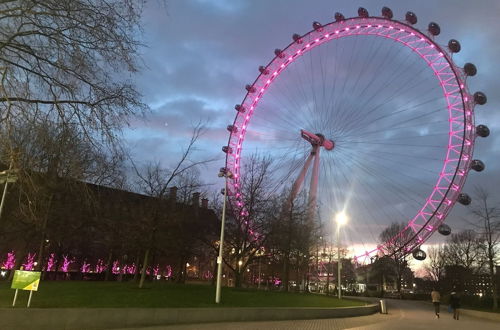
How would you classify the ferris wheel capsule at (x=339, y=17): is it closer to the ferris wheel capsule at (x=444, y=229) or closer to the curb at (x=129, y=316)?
the ferris wheel capsule at (x=444, y=229)

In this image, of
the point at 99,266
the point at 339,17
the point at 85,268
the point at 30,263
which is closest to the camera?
the point at 339,17

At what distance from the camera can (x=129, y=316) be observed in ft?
53.1

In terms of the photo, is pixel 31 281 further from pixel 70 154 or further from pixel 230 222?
pixel 230 222

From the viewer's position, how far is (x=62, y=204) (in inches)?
1512

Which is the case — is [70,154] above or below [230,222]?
below

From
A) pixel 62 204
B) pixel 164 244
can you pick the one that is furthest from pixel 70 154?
pixel 62 204

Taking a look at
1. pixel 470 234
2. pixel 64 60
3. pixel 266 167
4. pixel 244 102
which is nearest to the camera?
pixel 64 60

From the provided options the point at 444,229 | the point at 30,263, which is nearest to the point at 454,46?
the point at 444,229

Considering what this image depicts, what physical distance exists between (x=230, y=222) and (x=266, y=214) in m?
3.19

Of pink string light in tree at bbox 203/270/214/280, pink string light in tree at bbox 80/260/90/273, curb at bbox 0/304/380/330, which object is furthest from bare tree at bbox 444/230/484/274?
pink string light in tree at bbox 80/260/90/273

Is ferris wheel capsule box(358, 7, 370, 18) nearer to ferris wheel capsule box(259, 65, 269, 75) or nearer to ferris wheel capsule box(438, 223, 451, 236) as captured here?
ferris wheel capsule box(259, 65, 269, 75)

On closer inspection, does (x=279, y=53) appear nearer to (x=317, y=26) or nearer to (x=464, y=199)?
(x=317, y=26)

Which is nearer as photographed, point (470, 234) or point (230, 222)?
point (230, 222)

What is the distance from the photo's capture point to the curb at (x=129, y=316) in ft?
44.6
